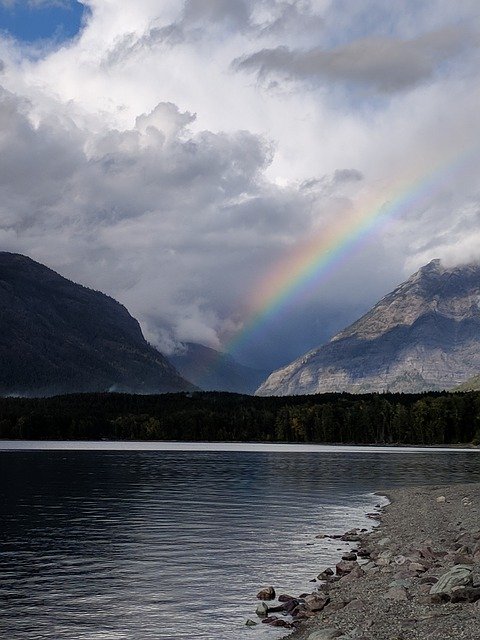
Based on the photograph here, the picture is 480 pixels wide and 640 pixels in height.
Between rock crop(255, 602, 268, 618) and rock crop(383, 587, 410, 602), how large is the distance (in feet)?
19.0

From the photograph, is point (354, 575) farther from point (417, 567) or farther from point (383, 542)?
point (383, 542)

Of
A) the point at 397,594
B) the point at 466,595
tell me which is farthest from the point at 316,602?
the point at 466,595

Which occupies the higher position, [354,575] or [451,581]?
[451,581]

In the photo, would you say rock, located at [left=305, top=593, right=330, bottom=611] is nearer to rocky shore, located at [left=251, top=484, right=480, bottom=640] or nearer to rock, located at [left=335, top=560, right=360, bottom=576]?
rocky shore, located at [left=251, top=484, right=480, bottom=640]

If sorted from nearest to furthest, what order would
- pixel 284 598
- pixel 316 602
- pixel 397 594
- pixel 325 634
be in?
pixel 325 634 → pixel 397 594 → pixel 316 602 → pixel 284 598

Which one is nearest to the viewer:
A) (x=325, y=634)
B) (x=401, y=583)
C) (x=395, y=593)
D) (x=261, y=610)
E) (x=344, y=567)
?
(x=325, y=634)

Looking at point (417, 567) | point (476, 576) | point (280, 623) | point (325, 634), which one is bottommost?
point (280, 623)

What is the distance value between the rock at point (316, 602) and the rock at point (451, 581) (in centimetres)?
531

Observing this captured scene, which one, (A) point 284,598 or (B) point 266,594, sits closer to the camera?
(A) point 284,598

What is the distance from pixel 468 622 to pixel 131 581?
21.6 meters

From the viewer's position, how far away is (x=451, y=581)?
3328 centimetres

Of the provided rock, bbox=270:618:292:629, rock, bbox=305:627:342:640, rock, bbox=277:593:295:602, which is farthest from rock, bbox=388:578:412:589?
rock, bbox=305:627:342:640

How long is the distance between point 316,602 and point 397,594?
Result: 3.94m

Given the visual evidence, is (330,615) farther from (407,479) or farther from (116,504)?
(407,479)
